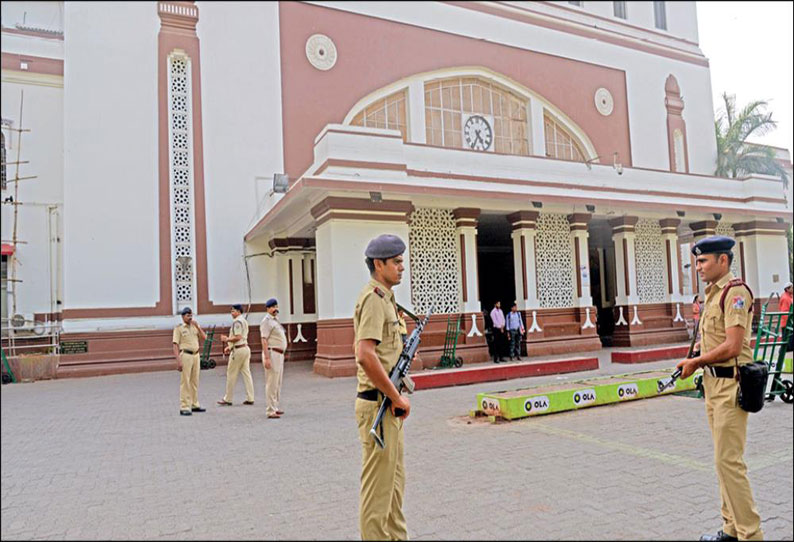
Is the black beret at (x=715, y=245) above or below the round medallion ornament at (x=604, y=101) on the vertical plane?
below

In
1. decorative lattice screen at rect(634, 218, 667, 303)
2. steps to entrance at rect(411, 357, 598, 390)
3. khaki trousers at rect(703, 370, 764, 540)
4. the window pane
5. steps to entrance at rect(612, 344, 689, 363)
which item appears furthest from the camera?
decorative lattice screen at rect(634, 218, 667, 303)

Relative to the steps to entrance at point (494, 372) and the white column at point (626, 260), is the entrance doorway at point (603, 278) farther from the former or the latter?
the steps to entrance at point (494, 372)

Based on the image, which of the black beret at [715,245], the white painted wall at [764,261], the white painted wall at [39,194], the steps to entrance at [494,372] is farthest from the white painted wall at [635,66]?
the black beret at [715,245]

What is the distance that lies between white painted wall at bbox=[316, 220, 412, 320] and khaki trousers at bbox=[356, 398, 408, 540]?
741 cm

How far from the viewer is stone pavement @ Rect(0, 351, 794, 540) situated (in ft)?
11.0

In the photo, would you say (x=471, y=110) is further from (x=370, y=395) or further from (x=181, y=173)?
(x=370, y=395)

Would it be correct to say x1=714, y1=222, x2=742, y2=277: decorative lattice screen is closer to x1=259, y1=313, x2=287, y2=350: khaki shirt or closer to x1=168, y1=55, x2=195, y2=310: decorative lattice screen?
x1=259, y1=313, x2=287, y2=350: khaki shirt

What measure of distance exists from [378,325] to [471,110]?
1589 centimetres

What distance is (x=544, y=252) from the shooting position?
13.1m

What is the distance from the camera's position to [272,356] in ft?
23.2

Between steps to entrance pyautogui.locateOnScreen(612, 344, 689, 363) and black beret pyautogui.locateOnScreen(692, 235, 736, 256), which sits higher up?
black beret pyautogui.locateOnScreen(692, 235, 736, 256)

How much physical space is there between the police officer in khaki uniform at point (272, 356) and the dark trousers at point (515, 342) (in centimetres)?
639

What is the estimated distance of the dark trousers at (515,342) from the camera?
12.1 metres

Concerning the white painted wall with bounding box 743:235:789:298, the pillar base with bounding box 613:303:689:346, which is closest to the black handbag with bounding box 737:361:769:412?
the pillar base with bounding box 613:303:689:346
